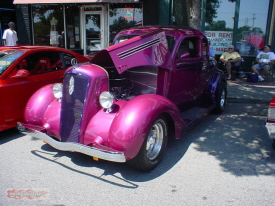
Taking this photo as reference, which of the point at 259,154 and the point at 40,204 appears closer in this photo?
the point at 40,204

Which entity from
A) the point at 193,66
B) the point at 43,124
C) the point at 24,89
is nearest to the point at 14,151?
the point at 43,124

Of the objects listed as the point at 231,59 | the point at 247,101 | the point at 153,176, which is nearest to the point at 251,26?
the point at 231,59

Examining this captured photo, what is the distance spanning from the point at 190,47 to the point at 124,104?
93.6 inches

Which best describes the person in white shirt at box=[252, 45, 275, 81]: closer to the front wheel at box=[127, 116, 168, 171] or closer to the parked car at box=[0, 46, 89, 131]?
the parked car at box=[0, 46, 89, 131]

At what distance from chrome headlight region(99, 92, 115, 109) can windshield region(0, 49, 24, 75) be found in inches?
95.8

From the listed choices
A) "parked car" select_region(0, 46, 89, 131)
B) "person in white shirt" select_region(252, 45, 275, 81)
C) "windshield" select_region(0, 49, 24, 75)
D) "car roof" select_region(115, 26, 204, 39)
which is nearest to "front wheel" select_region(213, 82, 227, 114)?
"car roof" select_region(115, 26, 204, 39)

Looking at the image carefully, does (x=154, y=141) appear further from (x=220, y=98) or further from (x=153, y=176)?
(x=220, y=98)

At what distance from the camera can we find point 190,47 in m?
5.57

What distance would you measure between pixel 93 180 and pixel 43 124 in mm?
1198

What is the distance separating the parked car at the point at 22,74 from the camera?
4.92 metres

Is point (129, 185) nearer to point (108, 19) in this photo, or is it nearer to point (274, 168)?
point (274, 168)

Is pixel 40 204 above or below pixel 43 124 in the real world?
below

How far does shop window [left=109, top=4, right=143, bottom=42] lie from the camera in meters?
11.9

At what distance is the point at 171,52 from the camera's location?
4781 mm
